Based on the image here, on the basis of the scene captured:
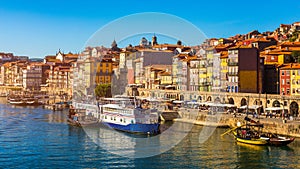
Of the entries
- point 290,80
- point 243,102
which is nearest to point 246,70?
point 243,102

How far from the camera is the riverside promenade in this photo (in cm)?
2234

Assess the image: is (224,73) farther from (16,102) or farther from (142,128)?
(16,102)

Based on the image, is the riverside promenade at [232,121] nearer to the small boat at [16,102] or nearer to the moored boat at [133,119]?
the moored boat at [133,119]

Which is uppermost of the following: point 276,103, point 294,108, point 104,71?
point 104,71

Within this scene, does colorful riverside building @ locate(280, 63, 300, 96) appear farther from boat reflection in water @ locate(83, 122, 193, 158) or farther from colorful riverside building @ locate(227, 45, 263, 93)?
boat reflection in water @ locate(83, 122, 193, 158)

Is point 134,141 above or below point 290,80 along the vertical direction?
below

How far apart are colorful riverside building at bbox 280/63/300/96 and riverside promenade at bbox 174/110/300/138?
4.55 meters

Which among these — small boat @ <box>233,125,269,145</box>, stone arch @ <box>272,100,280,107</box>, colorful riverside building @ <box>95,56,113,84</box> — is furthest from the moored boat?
colorful riverside building @ <box>95,56,113,84</box>

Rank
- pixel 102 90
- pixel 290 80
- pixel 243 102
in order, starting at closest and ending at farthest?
pixel 290 80
pixel 243 102
pixel 102 90

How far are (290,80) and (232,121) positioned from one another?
20.4 ft

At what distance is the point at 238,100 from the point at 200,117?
3.39m

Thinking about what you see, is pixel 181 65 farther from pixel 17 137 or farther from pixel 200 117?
pixel 17 137

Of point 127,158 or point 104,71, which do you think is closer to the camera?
point 127,158

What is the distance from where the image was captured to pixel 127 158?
1666 centimetres
